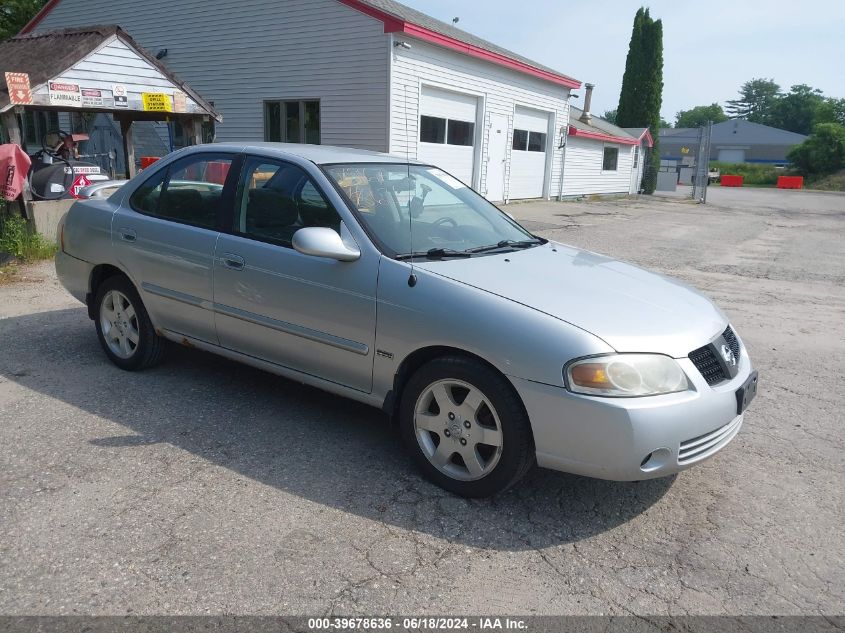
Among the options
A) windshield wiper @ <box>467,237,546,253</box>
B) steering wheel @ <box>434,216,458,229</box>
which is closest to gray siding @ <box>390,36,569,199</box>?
windshield wiper @ <box>467,237,546,253</box>

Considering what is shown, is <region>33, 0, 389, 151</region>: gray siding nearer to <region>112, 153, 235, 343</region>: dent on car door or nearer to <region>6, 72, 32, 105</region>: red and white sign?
<region>6, 72, 32, 105</region>: red and white sign

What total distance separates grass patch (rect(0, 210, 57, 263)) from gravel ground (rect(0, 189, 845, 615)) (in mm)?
4181

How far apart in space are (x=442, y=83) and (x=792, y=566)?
50.0 feet

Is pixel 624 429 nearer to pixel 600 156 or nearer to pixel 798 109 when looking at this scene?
pixel 600 156

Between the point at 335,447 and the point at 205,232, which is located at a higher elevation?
the point at 205,232

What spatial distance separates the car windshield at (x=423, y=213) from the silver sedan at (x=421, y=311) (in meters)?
0.01

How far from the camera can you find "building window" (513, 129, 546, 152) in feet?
68.5

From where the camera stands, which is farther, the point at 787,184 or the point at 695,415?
the point at 787,184

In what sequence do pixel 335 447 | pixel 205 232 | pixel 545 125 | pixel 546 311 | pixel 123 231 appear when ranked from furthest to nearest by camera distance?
pixel 545 125, pixel 123 231, pixel 205 232, pixel 335 447, pixel 546 311

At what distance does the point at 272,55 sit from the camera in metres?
17.0

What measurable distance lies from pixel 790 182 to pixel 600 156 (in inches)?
1307

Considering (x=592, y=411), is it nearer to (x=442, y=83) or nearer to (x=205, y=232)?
(x=205, y=232)

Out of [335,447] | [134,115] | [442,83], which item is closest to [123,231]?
[335,447]

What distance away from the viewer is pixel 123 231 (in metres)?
4.71
